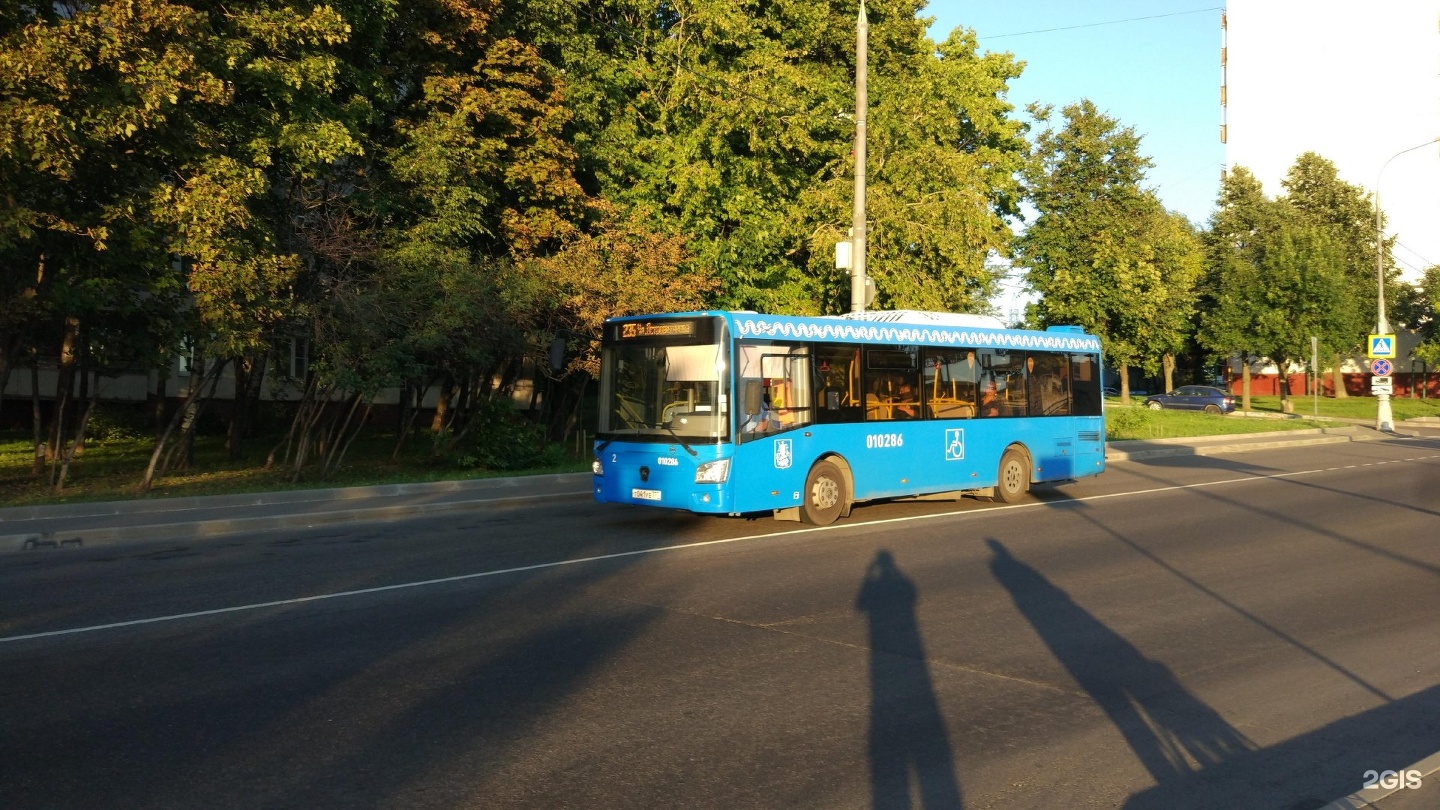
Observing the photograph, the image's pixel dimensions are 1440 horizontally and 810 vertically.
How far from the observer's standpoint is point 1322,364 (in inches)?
2191

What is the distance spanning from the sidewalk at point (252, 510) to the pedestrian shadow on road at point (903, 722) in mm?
8958

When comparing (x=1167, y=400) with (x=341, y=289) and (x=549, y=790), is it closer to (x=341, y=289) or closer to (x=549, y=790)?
(x=341, y=289)

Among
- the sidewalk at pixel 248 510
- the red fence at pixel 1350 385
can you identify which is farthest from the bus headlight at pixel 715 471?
the red fence at pixel 1350 385

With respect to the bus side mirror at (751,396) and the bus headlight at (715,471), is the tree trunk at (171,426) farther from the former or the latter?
the bus side mirror at (751,396)

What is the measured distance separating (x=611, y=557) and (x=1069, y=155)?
4364 centimetres

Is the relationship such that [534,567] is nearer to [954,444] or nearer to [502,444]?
[954,444]

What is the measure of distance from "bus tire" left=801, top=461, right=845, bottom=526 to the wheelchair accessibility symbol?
2388mm

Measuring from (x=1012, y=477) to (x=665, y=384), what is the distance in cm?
684

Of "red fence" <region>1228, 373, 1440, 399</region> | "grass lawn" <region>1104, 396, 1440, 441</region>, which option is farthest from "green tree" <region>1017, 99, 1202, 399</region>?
"red fence" <region>1228, 373, 1440, 399</region>

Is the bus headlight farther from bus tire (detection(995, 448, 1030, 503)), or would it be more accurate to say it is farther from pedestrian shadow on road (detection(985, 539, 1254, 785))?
bus tire (detection(995, 448, 1030, 503))

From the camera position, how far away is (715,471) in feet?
43.1

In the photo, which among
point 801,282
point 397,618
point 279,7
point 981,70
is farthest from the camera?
point 981,70

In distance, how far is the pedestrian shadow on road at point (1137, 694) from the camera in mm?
5633

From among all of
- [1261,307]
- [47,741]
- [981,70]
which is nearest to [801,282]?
[981,70]
